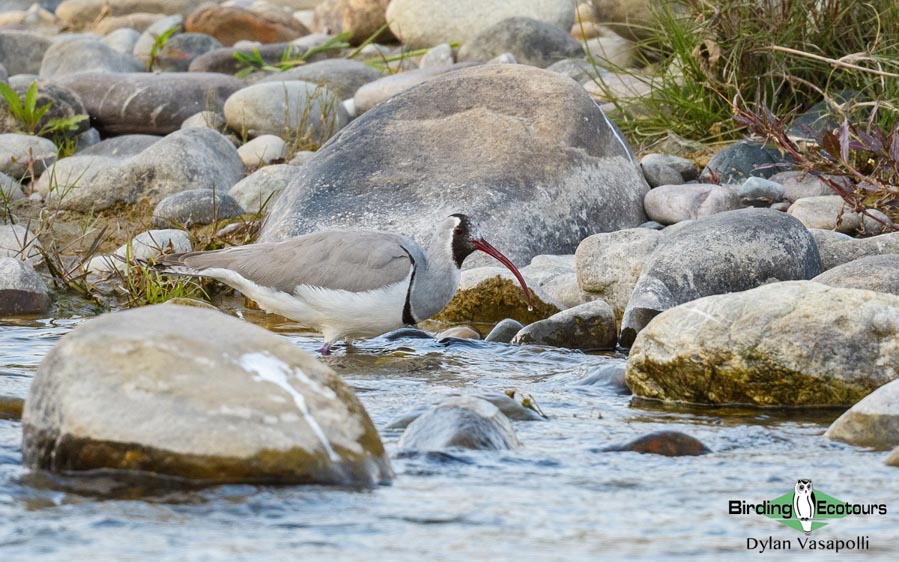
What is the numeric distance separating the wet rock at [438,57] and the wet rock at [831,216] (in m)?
6.96

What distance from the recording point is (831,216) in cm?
832

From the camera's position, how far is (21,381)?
19.2 ft

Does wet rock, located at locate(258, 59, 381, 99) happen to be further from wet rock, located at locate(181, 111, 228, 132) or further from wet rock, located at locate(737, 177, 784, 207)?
wet rock, located at locate(737, 177, 784, 207)

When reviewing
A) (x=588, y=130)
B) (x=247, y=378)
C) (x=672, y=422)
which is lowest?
(x=672, y=422)

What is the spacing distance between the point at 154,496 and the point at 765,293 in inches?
113

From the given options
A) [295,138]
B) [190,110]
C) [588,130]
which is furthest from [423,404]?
[190,110]

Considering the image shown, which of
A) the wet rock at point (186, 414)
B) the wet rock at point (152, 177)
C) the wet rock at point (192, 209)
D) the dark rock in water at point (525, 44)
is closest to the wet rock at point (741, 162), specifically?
the wet rock at point (192, 209)

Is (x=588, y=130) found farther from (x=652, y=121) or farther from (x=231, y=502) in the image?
(x=231, y=502)

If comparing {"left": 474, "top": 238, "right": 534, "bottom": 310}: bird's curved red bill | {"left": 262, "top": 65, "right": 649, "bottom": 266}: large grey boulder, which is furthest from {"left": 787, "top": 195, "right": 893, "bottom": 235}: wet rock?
{"left": 474, "top": 238, "right": 534, "bottom": 310}: bird's curved red bill

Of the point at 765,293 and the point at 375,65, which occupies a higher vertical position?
the point at 375,65

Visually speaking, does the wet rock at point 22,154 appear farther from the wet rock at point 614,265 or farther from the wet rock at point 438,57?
the wet rock at point 614,265

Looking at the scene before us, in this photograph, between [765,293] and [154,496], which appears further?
[765,293]

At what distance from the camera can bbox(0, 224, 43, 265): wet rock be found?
8406 millimetres

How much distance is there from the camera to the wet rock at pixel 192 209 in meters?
9.39
